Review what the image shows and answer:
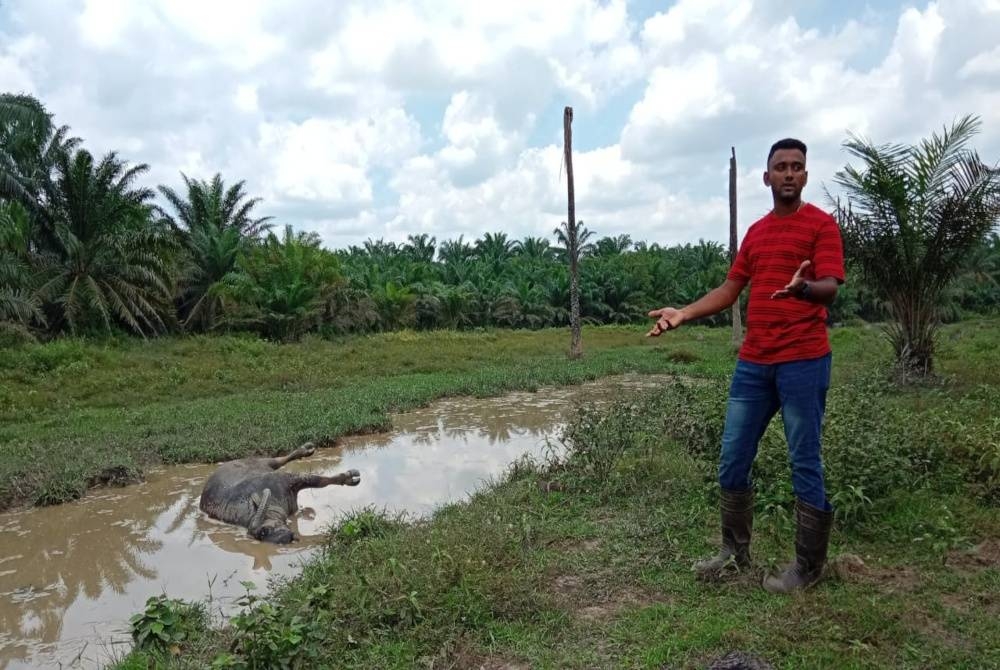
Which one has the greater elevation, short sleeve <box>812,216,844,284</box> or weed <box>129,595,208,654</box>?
short sleeve <box>812,216,844,284</box>

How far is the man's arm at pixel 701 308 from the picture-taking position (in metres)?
3.36

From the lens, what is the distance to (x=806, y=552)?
3.34 metres

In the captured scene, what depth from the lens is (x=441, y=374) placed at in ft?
46.3

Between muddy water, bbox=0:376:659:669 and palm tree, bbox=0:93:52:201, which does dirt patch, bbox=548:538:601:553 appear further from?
palm tree, bbox=0:93:52:201

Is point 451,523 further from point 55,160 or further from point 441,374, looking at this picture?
point 55,160

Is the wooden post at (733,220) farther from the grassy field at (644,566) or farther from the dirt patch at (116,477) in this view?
the dirt patch at (116,477)

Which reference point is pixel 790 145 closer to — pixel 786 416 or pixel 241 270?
pixel 786 416

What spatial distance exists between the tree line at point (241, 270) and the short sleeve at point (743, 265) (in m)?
6.28

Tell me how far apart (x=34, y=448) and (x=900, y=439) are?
26.5ft

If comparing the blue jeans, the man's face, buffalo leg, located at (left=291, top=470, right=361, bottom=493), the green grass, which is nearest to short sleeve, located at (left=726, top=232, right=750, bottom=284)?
the man's face

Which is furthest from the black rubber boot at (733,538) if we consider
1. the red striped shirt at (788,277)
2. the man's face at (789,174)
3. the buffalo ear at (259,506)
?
the buffalo ear at (259,506)

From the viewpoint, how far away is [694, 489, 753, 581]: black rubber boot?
353 cm

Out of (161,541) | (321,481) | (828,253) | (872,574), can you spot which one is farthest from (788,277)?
(161,541)

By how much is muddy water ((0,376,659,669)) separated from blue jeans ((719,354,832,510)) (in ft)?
9.37
